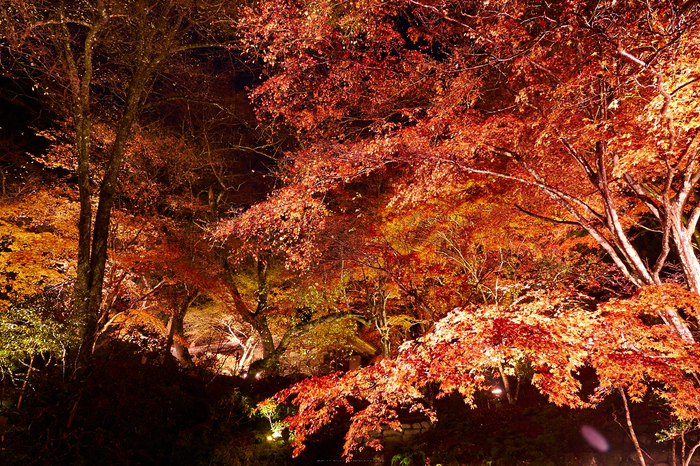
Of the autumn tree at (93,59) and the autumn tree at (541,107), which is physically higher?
the autumn tree at (93,59)

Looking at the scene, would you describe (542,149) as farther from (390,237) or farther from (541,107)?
(390,237)

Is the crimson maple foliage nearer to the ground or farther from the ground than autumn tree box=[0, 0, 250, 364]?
nearer to the ground

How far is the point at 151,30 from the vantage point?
28.0 ft

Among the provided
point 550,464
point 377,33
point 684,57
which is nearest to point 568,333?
point 684,57

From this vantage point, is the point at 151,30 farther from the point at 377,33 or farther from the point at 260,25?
the point at 377,33

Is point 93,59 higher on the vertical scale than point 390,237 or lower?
higher

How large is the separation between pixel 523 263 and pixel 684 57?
9.73 metres

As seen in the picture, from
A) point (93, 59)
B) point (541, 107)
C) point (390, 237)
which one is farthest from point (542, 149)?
point (93, 59)

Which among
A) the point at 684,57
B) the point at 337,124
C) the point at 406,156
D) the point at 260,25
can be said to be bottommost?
the point at 684,57

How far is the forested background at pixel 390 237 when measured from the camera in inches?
194

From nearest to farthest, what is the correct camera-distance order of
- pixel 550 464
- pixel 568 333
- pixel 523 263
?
pixel 568 333
pixel 550 464
pixel 523 263

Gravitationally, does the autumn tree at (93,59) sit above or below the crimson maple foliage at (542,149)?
above

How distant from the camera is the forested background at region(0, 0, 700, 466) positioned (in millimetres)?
4918

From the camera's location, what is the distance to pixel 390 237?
38.5 ft
